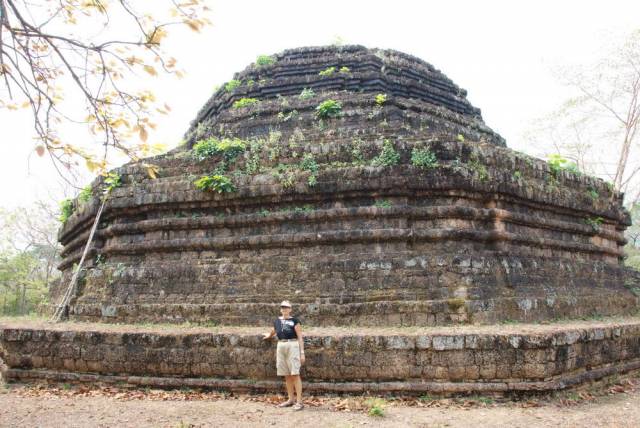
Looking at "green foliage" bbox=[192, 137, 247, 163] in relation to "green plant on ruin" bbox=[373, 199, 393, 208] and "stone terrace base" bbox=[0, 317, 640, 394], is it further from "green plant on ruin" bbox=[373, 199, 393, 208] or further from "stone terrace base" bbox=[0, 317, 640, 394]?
"stone terrace base" bbox=[0, 317, 640, 394]

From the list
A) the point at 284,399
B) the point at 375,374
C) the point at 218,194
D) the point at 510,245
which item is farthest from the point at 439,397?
the point at 218,194

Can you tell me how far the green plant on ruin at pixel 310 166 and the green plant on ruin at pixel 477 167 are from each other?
8.41ft

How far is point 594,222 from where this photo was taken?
10461 millimetres

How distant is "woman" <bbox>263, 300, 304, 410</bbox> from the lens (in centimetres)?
626

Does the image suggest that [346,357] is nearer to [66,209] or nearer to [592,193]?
[592,193]

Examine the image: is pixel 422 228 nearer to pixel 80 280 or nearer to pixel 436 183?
pixel 436 183

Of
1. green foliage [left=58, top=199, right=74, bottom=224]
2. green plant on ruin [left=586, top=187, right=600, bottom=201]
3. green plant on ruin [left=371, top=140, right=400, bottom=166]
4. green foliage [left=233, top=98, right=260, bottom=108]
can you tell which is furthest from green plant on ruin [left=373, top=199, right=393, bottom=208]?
green foliage [left=58, top=199, right=74, bottom=224]

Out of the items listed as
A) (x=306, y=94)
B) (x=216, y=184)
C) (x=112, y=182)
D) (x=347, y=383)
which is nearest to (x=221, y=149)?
(x=216, y=184)

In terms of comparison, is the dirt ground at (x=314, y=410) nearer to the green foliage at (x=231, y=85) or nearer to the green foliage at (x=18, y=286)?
the green foliage at (x=231, y=85)

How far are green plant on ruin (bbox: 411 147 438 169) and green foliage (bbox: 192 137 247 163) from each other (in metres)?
3.08

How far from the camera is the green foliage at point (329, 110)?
1010cm

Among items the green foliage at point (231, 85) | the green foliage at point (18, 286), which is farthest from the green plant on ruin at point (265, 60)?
the green foliage at point (18, 286)

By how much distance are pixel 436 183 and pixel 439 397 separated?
11.0 ft

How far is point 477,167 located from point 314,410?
4776mm
